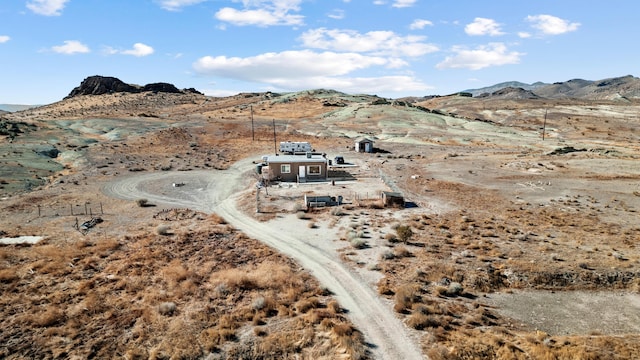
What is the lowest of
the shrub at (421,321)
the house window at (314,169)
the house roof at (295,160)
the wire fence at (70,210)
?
the shrub at (421,321)

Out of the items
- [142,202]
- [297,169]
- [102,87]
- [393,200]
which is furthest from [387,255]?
[102,87]

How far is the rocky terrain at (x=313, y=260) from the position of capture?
17.7 meters

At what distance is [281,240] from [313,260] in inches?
186

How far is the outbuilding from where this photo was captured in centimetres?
5009

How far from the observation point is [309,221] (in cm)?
3472

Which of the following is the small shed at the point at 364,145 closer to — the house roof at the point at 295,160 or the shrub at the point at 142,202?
the house roof at the point at 295,160

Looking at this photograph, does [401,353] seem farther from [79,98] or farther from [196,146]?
[79,98]

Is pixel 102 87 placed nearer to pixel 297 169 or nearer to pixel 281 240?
pixel 297 169

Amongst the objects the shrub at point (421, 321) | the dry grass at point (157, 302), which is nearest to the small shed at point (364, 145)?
the dry grass at point (157, 302)

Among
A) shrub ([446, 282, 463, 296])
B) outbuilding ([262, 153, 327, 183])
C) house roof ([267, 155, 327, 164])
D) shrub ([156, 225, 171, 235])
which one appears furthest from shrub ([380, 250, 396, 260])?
house roof ([267, 155, 327, 164])

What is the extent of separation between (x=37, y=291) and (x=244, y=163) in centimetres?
4288

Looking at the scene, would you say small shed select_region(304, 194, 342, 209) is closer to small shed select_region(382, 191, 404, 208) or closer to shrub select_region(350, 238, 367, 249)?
small shed select_region(382, 191, 404, 208)

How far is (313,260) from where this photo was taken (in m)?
26.6

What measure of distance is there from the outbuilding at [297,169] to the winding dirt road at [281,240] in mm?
4454
